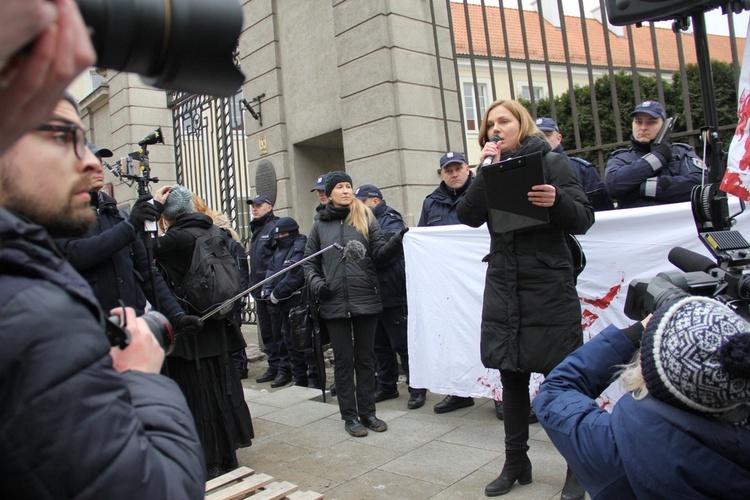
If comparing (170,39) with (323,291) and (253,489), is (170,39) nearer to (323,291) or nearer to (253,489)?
(253,489)

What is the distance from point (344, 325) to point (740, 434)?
3.47 m

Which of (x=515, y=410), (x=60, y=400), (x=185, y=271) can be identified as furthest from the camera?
(x=185, y=271)

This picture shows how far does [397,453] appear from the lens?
418cm

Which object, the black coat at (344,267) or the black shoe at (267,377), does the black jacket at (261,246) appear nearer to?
the black shoe at (267,377)

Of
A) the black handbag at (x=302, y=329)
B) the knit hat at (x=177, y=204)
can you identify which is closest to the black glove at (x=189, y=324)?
the knit hat at (x=177, y=204)

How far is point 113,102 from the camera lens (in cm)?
1308

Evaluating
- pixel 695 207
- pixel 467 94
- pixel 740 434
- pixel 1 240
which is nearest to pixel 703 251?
pixel 695 207

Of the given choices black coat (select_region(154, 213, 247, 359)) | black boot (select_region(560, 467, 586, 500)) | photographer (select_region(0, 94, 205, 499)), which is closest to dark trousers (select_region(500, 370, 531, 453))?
black boot (select_region(560, 467, 586, 500))

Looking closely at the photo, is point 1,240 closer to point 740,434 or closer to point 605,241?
point 740,434

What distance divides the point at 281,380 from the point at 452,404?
7.73 feet

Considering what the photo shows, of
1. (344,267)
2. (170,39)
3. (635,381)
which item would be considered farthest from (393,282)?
(170,39)

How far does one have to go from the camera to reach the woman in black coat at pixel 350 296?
4.71 m

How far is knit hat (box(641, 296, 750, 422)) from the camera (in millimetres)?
1373

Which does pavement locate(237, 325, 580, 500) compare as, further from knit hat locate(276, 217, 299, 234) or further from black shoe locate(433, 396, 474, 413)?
knit hat locate(276, 217, 299, 234)
